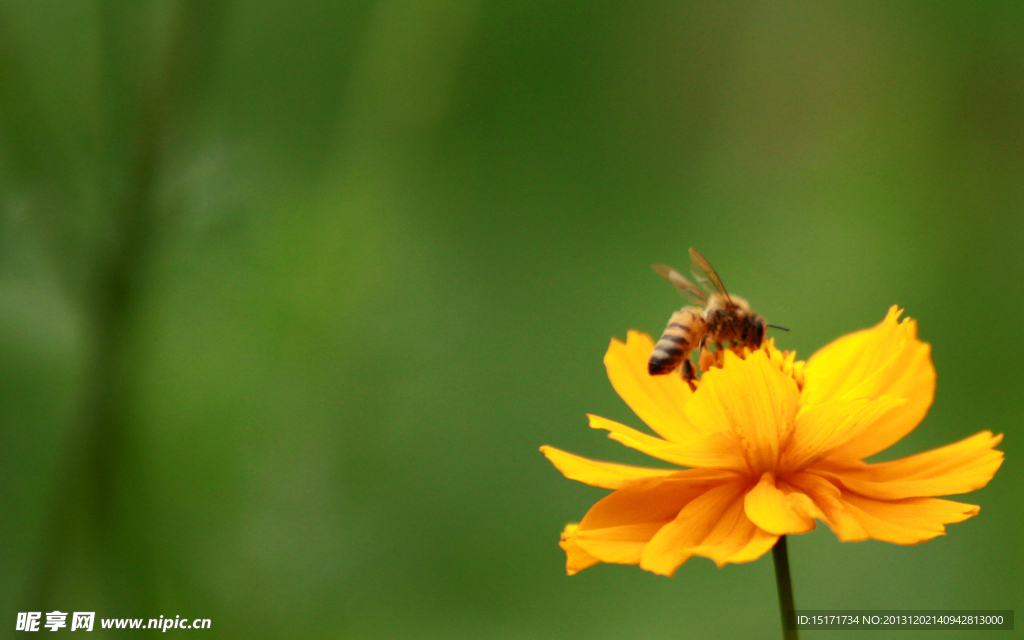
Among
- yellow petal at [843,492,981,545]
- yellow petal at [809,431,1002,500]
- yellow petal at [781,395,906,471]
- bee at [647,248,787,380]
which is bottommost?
yellow petal at [843,492,981,545]

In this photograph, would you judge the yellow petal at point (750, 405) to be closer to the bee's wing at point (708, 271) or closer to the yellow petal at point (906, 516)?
the yellow petal at point (906, 516)

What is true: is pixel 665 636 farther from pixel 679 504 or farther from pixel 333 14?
pixel 333 14

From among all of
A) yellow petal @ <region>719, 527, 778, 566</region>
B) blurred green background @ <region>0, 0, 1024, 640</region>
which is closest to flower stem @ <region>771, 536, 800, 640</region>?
yellow petal @ <region>719, 527, 778, 566</region>

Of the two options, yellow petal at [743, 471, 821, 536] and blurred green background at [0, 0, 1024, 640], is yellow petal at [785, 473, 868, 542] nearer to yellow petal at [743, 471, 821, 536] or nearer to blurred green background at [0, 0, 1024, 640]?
yellow petal at [743, 471, 821, 536]

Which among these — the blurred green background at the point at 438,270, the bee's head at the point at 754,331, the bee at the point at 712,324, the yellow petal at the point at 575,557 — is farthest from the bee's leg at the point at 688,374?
the blurred green background at the point at 438,270

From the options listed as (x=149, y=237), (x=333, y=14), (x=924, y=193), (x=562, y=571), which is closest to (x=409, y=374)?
(x=562, y=571)
